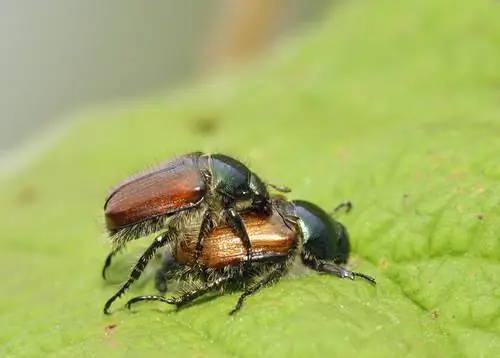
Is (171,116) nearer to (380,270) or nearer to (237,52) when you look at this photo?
(237,52)

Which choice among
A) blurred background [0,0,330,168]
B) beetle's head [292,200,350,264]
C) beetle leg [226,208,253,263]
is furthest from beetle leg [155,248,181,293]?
blurred background [0,0,330,168]

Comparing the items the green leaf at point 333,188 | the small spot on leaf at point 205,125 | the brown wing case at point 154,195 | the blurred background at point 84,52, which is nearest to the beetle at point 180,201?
the brown wing case at point 154,195

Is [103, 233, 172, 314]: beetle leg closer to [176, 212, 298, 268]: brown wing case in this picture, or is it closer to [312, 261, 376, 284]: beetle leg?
[176, 212, 298, 268]: brown wing case

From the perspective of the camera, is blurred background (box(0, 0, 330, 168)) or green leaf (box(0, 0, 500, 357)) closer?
green leaf (box(0, 0, 500, 357))

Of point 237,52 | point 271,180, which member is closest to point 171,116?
point 237,52

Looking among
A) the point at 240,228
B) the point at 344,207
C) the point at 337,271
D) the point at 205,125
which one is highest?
the point at 205,125

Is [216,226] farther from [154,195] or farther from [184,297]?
[184,297]

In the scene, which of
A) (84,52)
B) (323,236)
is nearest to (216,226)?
(323,236)
